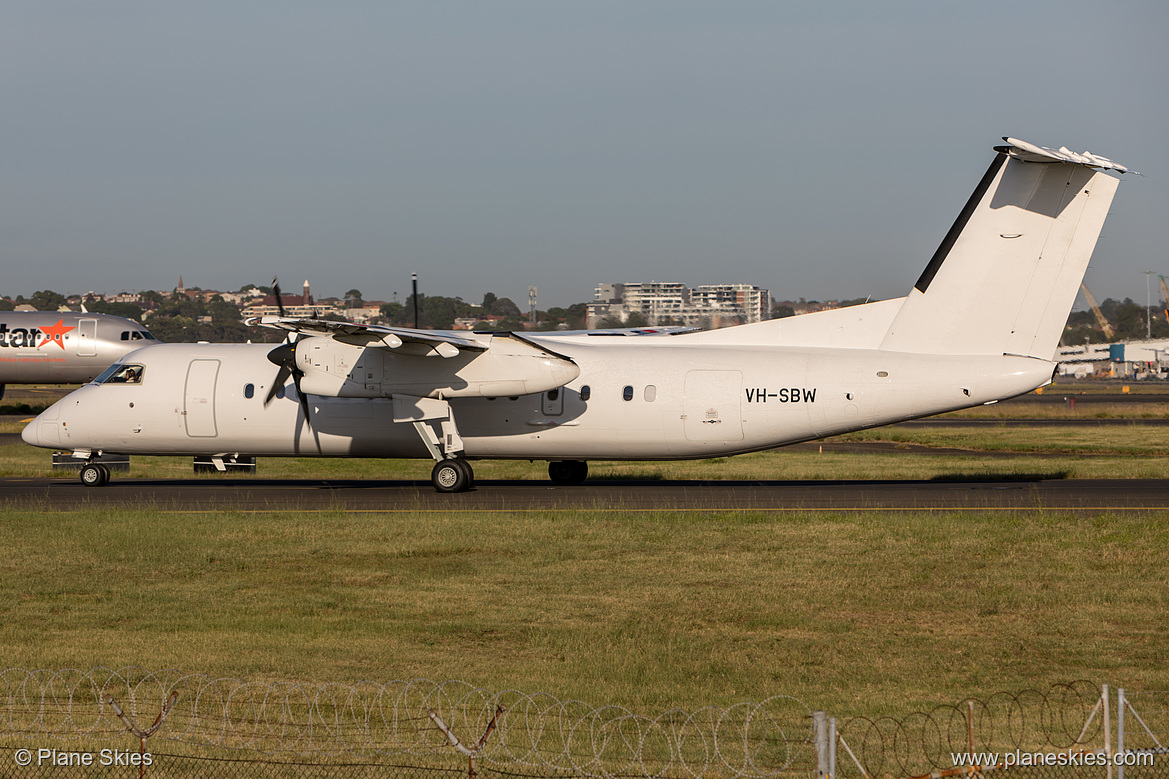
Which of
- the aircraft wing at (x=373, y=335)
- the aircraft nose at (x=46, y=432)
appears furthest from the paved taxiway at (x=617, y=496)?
the aircraft wing at (x=373, y=335)

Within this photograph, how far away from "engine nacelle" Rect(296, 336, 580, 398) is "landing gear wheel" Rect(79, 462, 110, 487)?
666 centimetres

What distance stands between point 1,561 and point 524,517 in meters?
8.81

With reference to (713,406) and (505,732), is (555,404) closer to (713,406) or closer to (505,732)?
(713,406)

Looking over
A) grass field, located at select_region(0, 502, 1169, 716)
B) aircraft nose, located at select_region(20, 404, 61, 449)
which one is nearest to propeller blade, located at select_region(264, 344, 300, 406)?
grass field, located at select_region(0, 502, 1169, 716)

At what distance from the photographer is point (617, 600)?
14133mm

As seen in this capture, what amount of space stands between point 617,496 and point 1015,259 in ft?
31.3

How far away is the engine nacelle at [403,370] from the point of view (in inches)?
918

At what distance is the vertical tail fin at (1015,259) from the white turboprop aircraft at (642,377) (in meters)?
0.03

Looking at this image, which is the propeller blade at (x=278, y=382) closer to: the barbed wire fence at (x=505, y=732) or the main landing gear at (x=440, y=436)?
the main landing gear at (x=440, y=436)

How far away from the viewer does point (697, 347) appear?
24.2m

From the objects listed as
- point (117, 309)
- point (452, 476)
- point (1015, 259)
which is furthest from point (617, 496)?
point (117, 309)

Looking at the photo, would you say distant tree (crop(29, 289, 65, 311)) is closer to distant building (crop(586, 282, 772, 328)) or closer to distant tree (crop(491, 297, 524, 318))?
distant tree (crop(491, 297, 524, 318))

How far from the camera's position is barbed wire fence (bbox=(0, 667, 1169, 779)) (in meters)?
7.93

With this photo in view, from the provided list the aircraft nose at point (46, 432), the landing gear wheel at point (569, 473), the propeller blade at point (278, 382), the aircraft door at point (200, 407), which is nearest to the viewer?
the propeller blade at point (278, 382)
